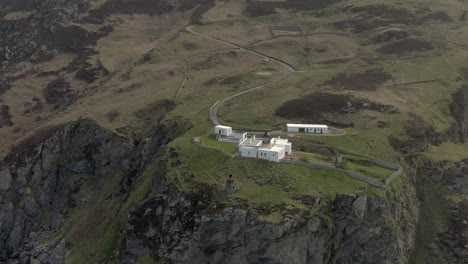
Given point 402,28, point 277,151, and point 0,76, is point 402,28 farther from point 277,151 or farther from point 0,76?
point 0,76

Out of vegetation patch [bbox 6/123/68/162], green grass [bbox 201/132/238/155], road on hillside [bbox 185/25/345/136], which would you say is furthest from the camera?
vegetation patch [bbox 6/123/68/162]

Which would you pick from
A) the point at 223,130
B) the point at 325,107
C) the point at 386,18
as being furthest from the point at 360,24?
the point at 223,130

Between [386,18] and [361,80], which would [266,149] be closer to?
[361,80]

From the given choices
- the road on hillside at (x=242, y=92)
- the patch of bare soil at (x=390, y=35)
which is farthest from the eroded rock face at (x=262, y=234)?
the patch of bare soil at (x=390, y=35)

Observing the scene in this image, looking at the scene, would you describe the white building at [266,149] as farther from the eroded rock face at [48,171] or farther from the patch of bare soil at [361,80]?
the patch of bare soil at [361,80]

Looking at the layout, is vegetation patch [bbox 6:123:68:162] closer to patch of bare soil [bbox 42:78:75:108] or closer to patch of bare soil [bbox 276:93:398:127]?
patch of bare soil [bbox 42:78:75:108]

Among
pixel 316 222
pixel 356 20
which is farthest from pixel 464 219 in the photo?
pixel 356 20

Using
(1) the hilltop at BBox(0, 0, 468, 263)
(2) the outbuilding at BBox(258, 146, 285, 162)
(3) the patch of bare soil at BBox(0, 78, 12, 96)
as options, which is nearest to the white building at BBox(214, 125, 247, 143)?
(1) the hilltop at BBox(0, 0, 468, 263)
